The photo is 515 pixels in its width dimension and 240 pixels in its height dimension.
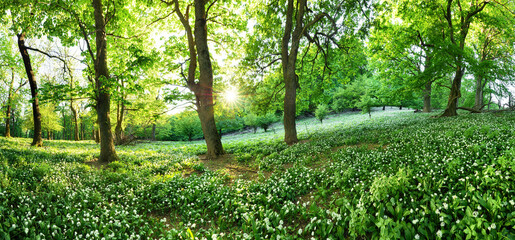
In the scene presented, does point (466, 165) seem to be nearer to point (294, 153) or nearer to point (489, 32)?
point (294, 153)

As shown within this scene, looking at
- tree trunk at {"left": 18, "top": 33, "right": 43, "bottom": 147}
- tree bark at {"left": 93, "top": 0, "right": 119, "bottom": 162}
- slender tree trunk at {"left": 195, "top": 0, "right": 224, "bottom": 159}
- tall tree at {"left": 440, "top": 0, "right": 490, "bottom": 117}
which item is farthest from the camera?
tall tree at {"left": 440, "top": 0, "right": 490, "bottom": 117}

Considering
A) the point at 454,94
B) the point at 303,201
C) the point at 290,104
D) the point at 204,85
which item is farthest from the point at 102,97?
the point at 454,94

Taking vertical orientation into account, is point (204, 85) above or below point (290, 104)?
above

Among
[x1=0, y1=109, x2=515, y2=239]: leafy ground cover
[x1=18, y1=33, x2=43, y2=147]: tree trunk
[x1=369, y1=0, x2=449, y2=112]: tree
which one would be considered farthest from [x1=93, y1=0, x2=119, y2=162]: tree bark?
[x1=369, y1=0, x2=449, y2=112]: tree

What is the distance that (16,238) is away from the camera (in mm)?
4082

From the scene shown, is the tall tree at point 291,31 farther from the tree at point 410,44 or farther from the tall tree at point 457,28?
the tall tree at point 457,28

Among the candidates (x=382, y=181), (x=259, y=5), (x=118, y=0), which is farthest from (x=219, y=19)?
(x=382, y=181)

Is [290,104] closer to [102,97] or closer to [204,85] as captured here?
[204,85]

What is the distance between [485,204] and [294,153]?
7668 mm

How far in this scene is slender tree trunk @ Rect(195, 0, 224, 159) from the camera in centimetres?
1256

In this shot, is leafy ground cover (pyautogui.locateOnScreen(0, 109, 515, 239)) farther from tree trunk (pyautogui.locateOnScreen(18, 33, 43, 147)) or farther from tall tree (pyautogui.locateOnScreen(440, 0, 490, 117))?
tall tree (pyautogui.locateOnScreen(440, 0, 490, 117))

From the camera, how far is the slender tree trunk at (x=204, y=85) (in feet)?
41.2

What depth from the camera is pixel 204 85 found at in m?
12.9

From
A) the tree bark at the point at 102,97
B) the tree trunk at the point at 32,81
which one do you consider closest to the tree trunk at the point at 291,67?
the tree bark at the point at 102,97
